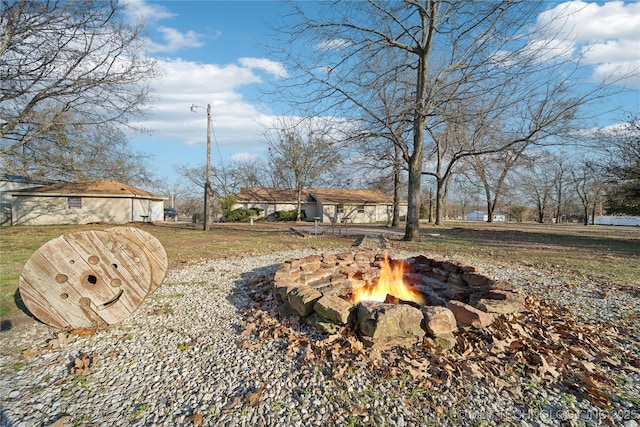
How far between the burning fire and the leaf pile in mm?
1266

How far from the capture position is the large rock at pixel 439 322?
2.69m

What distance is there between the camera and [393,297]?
4027mm

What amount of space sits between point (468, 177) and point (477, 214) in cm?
5266

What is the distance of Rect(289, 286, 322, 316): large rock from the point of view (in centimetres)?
322

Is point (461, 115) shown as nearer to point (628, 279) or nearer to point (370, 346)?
point (628, 279)

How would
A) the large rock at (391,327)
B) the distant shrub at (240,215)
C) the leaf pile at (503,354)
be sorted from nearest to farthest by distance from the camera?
1. the leaf pile at (503,354)
2. the large rock at (391,327)
3. the distant shrub at (240,215)

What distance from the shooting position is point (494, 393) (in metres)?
2.06

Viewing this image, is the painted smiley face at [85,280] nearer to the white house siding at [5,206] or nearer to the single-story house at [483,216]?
the white house siding at [5,206]

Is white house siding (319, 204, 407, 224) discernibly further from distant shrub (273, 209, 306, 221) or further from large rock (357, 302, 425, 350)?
large rock (357, 302, 425, 350)

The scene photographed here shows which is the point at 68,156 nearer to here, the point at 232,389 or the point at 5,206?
the point at 232,389

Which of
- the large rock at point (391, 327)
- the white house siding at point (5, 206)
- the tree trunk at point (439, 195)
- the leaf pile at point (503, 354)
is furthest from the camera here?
the white house siding at point (5, 206)

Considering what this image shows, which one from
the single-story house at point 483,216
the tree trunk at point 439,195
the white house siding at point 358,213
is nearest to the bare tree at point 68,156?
the tree trunk at point 439,195

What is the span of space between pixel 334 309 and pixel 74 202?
25.9 metres

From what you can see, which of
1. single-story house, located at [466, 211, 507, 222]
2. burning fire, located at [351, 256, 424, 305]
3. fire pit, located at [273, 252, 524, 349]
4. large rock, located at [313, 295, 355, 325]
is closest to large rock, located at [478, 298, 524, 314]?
fire pit, located at [273, 252, 524, 349]
